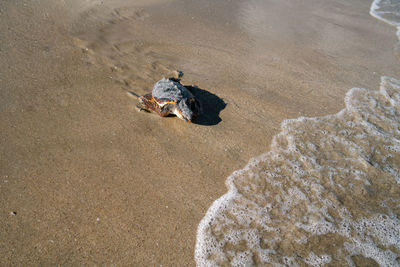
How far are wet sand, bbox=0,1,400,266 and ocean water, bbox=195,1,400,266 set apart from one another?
0.86 ft

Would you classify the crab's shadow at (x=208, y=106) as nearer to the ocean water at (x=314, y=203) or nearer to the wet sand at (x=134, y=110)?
the wet sand at (x=134, y=110)

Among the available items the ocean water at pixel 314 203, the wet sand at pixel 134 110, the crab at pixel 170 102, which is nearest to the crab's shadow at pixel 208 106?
the wet sand at pixel 134 110

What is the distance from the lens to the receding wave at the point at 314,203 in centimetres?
288

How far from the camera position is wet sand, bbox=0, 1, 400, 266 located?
9.38 feet

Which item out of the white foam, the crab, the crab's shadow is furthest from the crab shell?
the white foam

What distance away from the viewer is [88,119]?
411cm

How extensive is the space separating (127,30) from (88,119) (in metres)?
3.24

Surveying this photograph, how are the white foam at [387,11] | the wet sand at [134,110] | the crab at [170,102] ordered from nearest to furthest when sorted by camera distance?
the wet sand at [134,110], the crab at [170,102], the white foam at [387,11]

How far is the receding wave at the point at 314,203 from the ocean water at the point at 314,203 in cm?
1

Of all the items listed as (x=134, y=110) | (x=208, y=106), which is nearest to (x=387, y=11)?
(x=208, y=106)

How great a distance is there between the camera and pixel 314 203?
336 cm

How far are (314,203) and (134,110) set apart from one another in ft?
10.0

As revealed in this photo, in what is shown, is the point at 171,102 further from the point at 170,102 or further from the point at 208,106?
the point at 208,106

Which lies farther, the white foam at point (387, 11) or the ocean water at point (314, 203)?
the white foam at point (387, 11)
